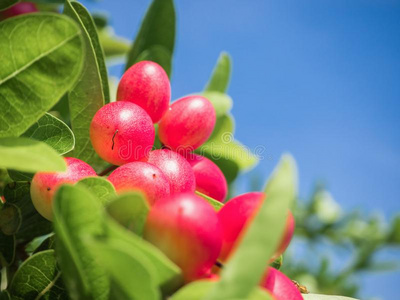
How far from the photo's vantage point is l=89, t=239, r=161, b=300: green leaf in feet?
1.78

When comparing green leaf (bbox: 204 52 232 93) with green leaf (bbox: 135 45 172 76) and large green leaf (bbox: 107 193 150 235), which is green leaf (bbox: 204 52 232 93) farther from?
large green leaf (bbox: 107 193 150 235)

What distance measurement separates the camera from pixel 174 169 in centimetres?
91

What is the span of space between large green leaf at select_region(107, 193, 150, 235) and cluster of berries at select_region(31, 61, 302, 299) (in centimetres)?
1

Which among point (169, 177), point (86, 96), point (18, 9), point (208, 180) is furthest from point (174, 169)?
point (18, 9)

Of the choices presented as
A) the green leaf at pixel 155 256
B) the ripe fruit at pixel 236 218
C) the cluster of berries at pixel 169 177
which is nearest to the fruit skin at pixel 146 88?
the cluster of berries at pixel 169 177

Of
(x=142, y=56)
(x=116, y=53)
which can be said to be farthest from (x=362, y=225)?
(x=142, y=56)

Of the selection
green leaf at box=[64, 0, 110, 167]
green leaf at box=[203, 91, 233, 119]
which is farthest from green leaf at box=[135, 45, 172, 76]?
green leaf at box=[64, 0, 110, 167]

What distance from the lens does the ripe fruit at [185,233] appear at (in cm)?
68

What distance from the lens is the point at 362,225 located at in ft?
11.7

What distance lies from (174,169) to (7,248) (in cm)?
38

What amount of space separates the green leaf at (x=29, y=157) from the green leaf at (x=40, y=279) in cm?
20

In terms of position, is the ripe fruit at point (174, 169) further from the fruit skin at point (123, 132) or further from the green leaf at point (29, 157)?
the green leaf at point (29, 157)

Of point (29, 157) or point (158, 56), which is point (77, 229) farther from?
point (158, 56)

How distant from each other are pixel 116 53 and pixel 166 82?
35.3 inches
